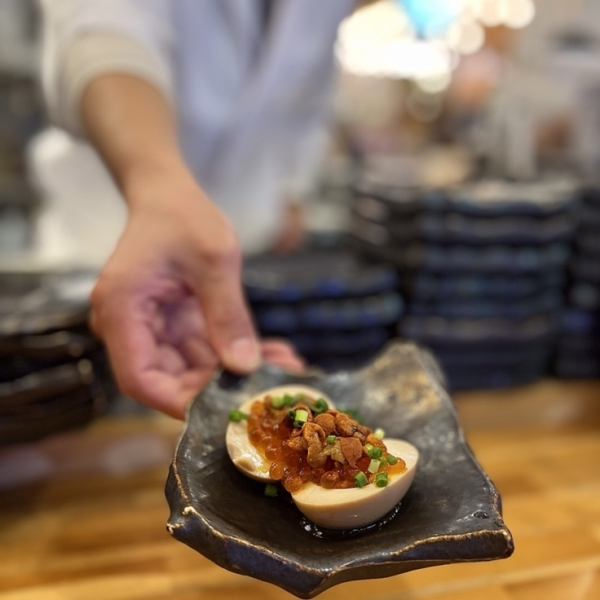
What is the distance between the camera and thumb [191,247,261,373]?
115 cm

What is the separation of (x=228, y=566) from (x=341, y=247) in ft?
5.64

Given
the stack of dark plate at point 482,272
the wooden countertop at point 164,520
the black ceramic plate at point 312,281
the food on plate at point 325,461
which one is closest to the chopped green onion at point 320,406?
the food on plate at point 325,461

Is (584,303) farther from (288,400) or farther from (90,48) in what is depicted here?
(90,48)

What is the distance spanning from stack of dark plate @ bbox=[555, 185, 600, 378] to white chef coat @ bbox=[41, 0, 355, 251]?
933mm

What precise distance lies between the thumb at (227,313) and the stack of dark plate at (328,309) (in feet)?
1.93

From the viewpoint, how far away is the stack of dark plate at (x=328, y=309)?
5.91 feet

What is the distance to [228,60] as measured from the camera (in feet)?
6.64

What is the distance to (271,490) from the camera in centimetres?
95

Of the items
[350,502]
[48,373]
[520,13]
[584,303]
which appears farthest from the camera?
[520,13]

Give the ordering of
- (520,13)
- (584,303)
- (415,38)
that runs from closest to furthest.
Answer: (584,303) < (520,13) < (415,38)

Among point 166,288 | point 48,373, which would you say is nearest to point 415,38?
point 166,288

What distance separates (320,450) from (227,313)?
337 millimetres

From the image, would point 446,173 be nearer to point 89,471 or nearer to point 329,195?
point 329,195

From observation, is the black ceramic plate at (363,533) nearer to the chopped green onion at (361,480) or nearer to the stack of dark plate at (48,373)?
the chopped green onion at (361,480)
